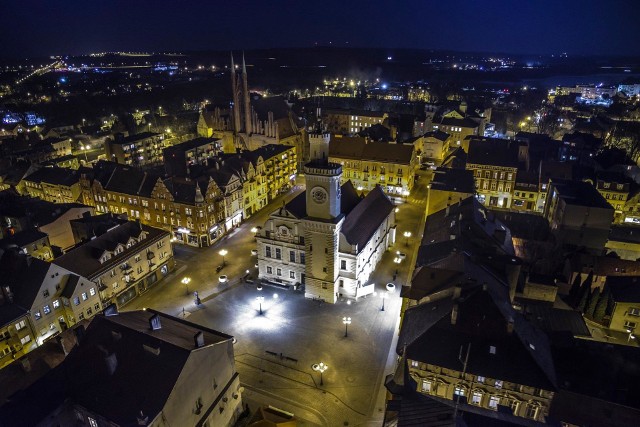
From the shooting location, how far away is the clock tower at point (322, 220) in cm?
4881

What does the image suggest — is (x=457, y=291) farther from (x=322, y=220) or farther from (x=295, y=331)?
(x=295, y=331)

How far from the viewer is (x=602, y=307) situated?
48.8 metres

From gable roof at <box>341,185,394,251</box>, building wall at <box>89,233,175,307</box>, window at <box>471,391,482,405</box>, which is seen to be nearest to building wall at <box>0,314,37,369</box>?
building wall at <box>89,233,175,307</box>

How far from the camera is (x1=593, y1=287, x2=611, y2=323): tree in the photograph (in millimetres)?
48531

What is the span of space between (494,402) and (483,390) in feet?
5.01

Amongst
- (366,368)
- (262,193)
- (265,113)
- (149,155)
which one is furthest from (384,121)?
(366,368)

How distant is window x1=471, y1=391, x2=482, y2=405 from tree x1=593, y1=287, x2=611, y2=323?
2603cm

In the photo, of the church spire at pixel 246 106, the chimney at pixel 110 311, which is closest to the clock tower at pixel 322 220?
the chimney at pixel 110 311

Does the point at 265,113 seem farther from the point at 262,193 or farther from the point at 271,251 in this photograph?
the point at 271,251

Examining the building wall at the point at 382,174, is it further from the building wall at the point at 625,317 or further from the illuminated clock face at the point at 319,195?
the building wall at the point at 625,317

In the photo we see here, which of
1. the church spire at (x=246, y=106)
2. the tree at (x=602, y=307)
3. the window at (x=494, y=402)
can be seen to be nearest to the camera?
the window at (x=494, y=402)

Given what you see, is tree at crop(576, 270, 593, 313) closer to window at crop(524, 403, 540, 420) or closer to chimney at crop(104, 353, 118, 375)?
window at crop(524, 403, 540, 420)

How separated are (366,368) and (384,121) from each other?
108399mm

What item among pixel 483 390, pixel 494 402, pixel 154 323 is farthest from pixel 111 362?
pixel 494 402
